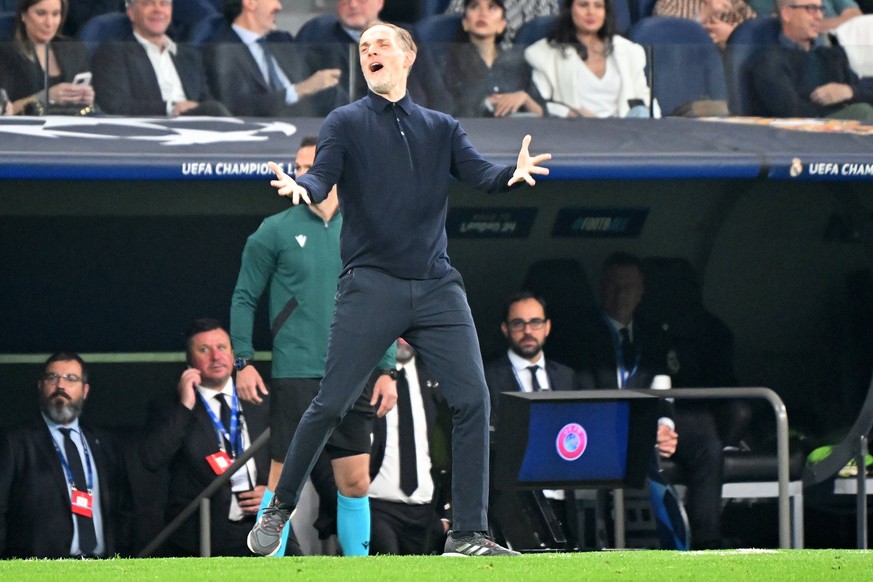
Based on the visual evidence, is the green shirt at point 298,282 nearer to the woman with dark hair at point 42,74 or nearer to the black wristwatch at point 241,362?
the black wristwatch at point 241,362

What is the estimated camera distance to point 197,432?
7770mm

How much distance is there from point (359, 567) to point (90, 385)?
4.74m

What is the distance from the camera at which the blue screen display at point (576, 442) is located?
22.5 ft

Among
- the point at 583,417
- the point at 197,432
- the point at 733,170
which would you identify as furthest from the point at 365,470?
the point at 733,170

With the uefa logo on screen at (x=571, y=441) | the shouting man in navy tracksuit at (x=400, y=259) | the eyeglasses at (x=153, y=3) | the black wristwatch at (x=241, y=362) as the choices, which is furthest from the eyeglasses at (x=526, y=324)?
the shouting man in navy tracksuit at (x=400, y=259)

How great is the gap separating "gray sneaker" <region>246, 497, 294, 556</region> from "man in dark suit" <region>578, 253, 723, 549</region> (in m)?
3.25

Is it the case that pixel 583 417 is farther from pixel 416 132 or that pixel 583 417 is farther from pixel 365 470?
pixel 416 132

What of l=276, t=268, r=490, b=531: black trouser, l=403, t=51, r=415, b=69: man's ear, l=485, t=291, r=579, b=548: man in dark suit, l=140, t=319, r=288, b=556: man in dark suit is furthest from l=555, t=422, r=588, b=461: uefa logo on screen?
l=403, t=51, r=415, b=69: man's ear

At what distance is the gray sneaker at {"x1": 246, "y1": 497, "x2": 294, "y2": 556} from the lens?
4988 millimetres

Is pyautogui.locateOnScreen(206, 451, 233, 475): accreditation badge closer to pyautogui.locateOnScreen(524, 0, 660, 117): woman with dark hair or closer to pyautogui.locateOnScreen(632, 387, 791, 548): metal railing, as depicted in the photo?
pyautogui.locateOnScreen(632, 387, 791, 548): metal railing

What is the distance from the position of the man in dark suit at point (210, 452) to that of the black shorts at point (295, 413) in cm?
150

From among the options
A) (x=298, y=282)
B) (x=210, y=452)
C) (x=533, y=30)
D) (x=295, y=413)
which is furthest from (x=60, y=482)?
(x=533, y=30)

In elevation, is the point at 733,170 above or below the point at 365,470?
above

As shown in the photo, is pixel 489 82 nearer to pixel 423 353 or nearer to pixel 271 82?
pixel 271 82
